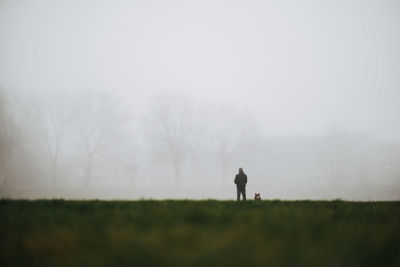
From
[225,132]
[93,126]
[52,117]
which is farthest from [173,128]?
[52,117]

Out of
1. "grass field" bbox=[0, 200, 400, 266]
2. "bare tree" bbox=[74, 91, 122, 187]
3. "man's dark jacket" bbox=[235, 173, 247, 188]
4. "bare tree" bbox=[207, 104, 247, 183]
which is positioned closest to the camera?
"grass field" bbox=[0, 200, 400, 266]

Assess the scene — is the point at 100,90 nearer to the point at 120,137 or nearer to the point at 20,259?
the point at 120,137

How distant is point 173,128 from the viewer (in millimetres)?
46219

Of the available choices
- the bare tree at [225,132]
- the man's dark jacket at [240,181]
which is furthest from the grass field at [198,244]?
the bare tree at [225,132]

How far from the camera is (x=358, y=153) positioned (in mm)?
59031

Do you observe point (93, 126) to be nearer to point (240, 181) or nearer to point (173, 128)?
point (173, 128)

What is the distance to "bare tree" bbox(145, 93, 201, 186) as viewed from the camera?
45.2 m

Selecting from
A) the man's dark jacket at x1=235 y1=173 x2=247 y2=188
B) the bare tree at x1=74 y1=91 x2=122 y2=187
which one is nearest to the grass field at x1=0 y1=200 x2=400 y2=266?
the man's dark jacket at x1=235 y1=173 x2=247 y2=188

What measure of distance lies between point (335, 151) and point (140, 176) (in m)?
47.0

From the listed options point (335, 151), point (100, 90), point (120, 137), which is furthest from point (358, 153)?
point (100, 90)

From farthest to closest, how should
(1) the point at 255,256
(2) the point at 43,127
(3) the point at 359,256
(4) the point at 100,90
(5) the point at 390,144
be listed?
(5) the point at 390,144
(4) the point at 100,90
(2) the point at 43,127
(3) the point at 359,256
(1) the point at 255,256

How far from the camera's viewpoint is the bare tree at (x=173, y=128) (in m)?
45.2

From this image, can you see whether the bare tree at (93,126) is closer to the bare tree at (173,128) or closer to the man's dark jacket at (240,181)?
the bare tree at (173,128)

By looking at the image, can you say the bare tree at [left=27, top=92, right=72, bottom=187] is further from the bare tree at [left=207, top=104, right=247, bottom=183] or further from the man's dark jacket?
the man's dark jacket
